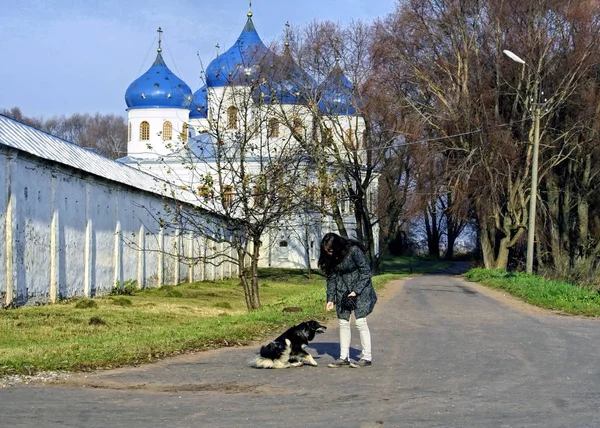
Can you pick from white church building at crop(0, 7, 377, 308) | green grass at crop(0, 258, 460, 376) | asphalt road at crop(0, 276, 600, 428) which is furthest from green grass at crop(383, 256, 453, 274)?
asphalt road at crop(0, 276, 600, 428)

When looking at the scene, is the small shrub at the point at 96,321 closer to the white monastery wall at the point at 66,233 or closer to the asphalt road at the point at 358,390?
the white monastery wall at the point at 66,233

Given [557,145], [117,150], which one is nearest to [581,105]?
[557,145]

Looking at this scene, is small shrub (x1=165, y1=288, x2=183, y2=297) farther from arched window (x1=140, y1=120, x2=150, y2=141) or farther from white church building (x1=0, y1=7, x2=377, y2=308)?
arched window (x1=140, y1=120, x2=150, y2=141)

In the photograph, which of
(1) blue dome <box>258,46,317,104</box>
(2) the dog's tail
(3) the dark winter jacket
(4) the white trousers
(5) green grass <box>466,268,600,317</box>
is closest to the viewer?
(2) the dog's tail

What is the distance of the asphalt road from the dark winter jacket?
726 millimetres

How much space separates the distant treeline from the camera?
4520 inches

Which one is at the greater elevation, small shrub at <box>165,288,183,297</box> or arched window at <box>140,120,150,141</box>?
arched window at <box>140,120,150,141</box>

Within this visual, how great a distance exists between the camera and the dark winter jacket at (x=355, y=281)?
37.2ft

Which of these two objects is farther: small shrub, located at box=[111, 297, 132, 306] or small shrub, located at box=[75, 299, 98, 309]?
small shrub, located at box=[111, 297, 132, 306]

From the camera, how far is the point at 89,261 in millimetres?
29312

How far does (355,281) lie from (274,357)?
1358 mm

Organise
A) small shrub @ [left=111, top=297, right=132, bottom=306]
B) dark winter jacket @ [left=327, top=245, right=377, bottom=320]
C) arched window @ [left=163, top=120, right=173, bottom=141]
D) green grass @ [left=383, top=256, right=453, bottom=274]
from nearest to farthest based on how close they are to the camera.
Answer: dark winter jacket @ [left=327, top=245, right=377, bottom=320]
small shrub @ [left=111, top=297, right=132, bottom=306]
green grass @ [left=383, top=256, right=453, bottom=274]
arched window @ [left=163, top=120, right=173, bottom=141]

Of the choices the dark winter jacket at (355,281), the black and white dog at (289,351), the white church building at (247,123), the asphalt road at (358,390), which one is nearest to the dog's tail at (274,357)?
the black and white dog at (289,351)

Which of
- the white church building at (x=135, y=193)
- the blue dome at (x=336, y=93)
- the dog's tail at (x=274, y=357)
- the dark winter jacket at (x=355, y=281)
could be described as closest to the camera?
the dog's tail at (x=274, y=357)
